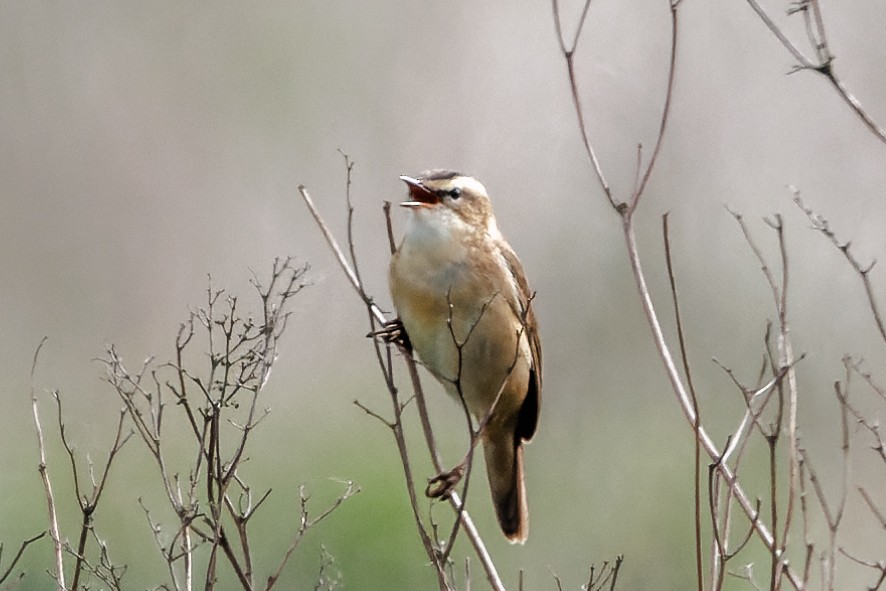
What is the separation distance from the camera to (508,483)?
4426mm

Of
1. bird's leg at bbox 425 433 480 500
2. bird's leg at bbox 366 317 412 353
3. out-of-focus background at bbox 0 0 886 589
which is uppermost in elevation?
out-of-focus background at bbox 0 0 886 589

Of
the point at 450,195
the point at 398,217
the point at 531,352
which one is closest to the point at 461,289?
the point at 450,195

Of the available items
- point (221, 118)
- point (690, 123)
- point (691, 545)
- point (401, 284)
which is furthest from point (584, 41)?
point (401, 284)

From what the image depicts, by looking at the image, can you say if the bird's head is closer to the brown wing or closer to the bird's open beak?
the bird's open beak

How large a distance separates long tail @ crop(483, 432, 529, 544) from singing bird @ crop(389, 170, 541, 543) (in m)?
0.27

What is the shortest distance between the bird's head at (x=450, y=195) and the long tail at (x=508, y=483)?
0.85 meters

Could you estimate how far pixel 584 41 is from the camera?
8.71 metres

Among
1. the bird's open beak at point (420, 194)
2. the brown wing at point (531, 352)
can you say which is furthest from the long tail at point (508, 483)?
the bird's open beak at point (420, 194)

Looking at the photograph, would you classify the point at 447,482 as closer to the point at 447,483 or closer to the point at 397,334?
the point at 447,483

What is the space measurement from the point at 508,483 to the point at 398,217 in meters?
2.93

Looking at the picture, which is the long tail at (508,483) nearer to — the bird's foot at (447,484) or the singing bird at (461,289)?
the singing bird at (461,289)

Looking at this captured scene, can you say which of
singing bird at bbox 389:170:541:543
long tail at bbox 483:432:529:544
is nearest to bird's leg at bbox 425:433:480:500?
singing bird at bbox 389:170:541:543

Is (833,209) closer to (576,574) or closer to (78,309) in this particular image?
(576,574)

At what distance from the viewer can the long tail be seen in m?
4.41
